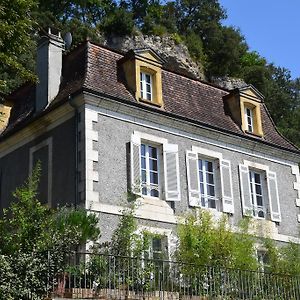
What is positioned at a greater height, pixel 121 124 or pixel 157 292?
pixel 121 124

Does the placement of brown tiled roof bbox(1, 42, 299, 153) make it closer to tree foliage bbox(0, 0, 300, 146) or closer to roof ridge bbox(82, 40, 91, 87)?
roof ridge bbox(82, 40, 91, 87)

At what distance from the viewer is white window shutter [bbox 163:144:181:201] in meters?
Answer: 16.5

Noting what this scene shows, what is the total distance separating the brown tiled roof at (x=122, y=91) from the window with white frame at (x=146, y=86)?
0.53 m

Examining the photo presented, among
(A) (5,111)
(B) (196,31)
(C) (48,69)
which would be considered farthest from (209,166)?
(B) (196,31)

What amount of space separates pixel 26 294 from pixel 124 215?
4.47 metres

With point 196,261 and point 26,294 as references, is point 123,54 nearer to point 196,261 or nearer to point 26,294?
point 196,261

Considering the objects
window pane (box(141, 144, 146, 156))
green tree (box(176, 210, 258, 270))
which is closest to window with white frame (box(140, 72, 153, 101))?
window pane (box(141, 144, 146, 156))

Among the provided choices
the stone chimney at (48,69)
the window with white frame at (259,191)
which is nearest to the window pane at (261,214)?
the window with white frame at (259,191)

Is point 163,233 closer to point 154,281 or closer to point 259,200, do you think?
point 154,281

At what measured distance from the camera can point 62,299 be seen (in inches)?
407

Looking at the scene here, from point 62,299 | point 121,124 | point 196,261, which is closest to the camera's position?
point 62,299

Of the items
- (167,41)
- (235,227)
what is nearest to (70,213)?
(235,227)

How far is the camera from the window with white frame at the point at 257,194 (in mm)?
18703

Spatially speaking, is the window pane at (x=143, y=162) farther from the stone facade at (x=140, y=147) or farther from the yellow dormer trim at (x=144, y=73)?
the yellow dormer trim at (x=144, y=73)
